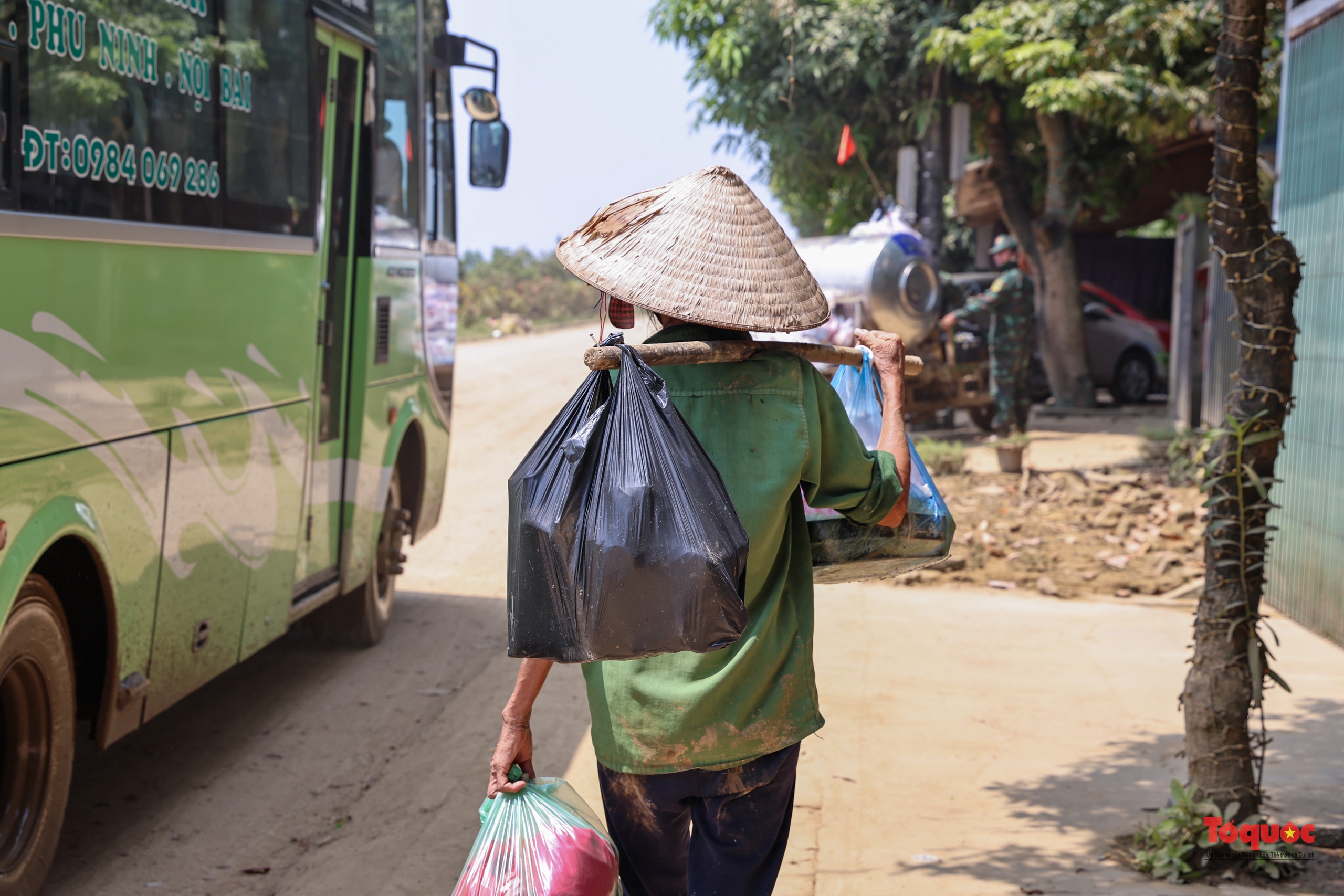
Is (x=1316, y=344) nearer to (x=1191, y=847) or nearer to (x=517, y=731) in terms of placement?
(x=1191, y=847)

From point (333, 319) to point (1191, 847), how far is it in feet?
13.2

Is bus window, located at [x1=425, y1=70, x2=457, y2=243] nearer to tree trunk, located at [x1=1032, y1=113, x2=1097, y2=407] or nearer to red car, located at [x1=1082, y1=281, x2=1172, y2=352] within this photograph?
tree trunk, located at [x1=1032, y1=113, x2=1097, y2=407]

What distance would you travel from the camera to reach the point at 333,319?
557cm

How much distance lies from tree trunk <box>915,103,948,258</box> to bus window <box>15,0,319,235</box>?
11.5 meters

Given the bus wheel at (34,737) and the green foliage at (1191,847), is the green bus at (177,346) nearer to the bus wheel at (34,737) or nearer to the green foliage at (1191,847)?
the bus wheel at (34,737)

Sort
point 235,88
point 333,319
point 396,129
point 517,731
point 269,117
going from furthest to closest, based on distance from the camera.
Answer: point 396,129 < point 333,319 < point 269,117 < point 235,88 < point 517,731

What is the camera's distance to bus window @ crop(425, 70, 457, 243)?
7.18 metres

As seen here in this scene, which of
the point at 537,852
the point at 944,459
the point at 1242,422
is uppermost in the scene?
the point at 1242,422

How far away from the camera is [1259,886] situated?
3623mm

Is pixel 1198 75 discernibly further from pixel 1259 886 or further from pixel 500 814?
pixel 500 814

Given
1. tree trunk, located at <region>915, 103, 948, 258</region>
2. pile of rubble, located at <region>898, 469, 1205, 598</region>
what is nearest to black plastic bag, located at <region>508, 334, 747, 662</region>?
pile of rubble, located at <region>898, 469, 1205, 598</region>

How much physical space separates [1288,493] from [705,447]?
5770 millimetres

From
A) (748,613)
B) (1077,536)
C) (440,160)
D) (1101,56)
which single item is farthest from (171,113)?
(1101,56)

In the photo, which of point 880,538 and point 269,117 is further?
point 269,117
